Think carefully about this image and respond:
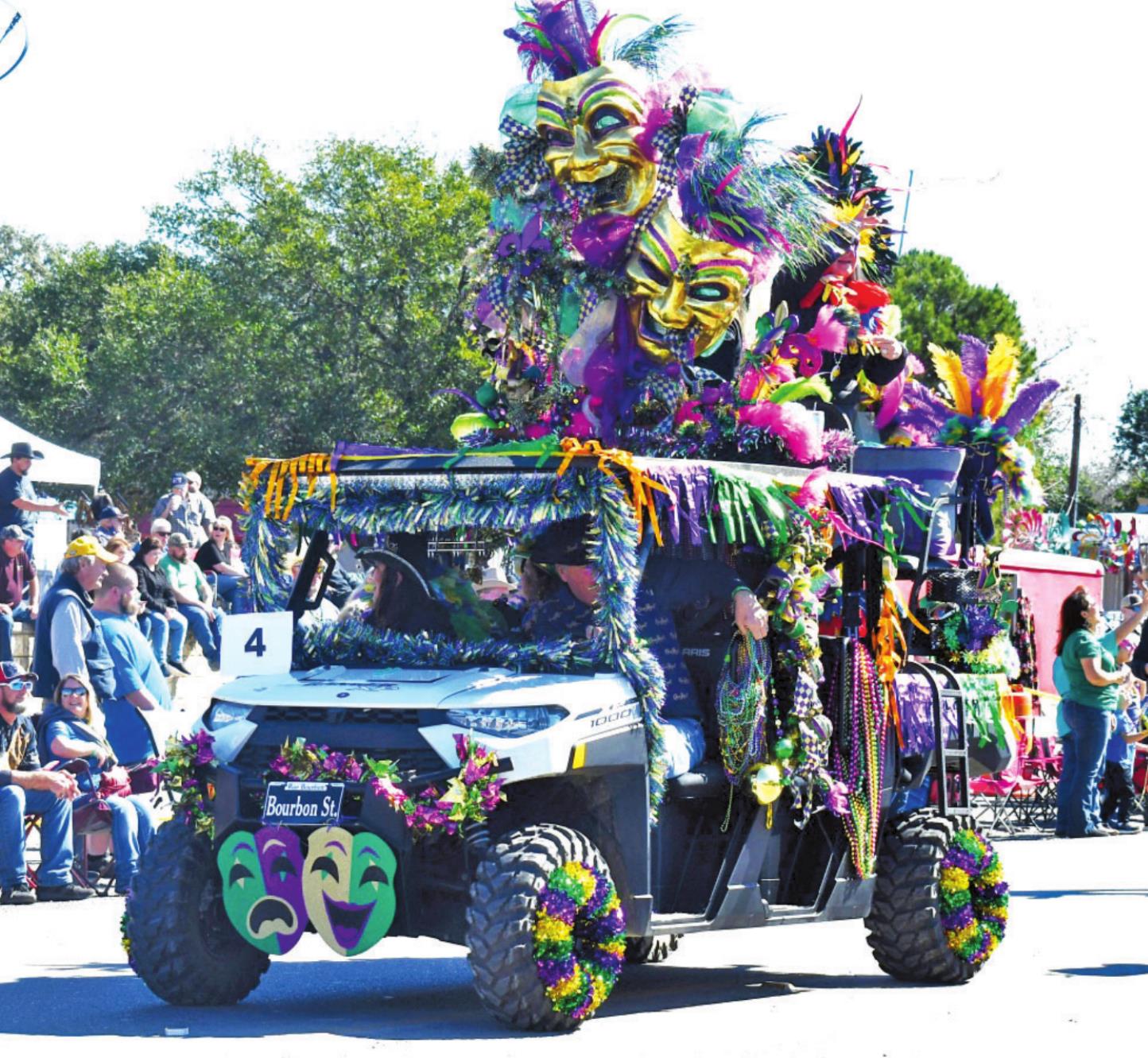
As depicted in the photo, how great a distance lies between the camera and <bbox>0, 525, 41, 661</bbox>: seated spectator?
17.6 metres

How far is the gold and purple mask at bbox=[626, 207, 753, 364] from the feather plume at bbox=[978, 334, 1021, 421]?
2792 mm

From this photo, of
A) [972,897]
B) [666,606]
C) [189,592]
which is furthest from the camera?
[189,592]

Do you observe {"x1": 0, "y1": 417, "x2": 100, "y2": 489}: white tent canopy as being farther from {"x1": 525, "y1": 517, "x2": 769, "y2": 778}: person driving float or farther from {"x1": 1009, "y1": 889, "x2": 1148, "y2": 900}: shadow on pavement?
{"x1": 525, "y1": 517, "x2": 769, "y2": 778}: person driving float

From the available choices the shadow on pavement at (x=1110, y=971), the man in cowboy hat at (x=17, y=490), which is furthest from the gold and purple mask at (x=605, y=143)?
the man in cowboy hat at (x=17, y=490)

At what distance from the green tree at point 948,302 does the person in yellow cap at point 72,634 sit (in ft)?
156

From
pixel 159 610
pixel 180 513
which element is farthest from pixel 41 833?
pixel 180 513

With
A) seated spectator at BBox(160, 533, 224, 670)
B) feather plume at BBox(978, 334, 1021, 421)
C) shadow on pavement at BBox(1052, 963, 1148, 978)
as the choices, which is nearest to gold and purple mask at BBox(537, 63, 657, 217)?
feather plume at BBox(978, 334, 1021, 421)

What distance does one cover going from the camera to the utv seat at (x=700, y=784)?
8883mm

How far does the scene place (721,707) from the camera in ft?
30.0

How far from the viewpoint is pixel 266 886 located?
27.5 feet

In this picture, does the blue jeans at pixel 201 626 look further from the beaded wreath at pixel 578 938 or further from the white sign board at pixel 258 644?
the beaded wreath at pixel 578 938

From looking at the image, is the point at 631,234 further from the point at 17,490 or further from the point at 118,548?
the point at 17,490

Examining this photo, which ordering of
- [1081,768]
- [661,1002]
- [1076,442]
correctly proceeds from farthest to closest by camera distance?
[1076,442] → [1081,768] → [661,1002]

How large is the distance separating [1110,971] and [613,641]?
3823 mm
